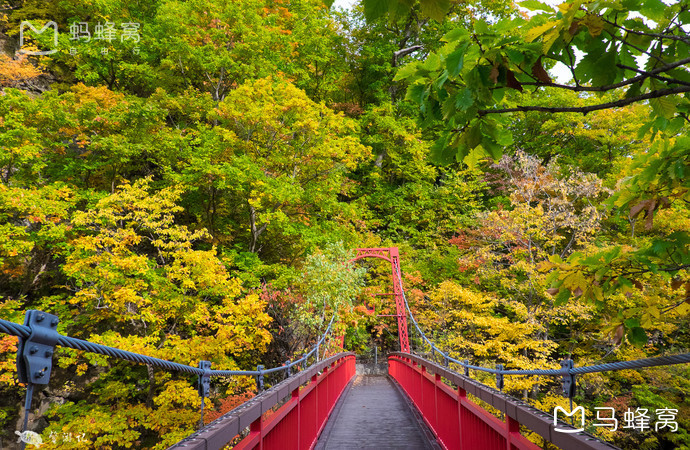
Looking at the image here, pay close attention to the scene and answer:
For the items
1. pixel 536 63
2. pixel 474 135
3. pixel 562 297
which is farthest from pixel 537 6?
pixel 562 297

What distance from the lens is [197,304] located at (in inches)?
349

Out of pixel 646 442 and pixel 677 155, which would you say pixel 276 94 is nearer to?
pixel 677 155

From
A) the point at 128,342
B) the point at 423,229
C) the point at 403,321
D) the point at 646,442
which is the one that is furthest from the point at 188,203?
the point at 646,442

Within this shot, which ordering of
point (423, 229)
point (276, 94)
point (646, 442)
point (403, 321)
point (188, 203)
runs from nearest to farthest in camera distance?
point (646, 442) → point (276, 94) → point (188, 203) → point (403, 321) → point (423, 229)

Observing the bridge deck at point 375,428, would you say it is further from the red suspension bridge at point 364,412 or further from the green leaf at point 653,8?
the green leaf at point 653,8

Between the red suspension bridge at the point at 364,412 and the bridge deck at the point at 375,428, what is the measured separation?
0.05 feet

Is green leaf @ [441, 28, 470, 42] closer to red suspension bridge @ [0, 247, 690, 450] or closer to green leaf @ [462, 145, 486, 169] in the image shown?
green leaf @ [462, 145, 486, 169]

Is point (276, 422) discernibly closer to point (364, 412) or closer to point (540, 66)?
point (540, 66)

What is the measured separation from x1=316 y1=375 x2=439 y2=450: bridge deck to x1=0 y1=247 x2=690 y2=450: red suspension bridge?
14 mm

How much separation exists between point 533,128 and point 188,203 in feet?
60.4

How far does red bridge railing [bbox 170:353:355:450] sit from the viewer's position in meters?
1.69

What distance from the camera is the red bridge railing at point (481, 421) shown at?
172cm

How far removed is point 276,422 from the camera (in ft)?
9.42

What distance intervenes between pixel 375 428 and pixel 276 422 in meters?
3.43
